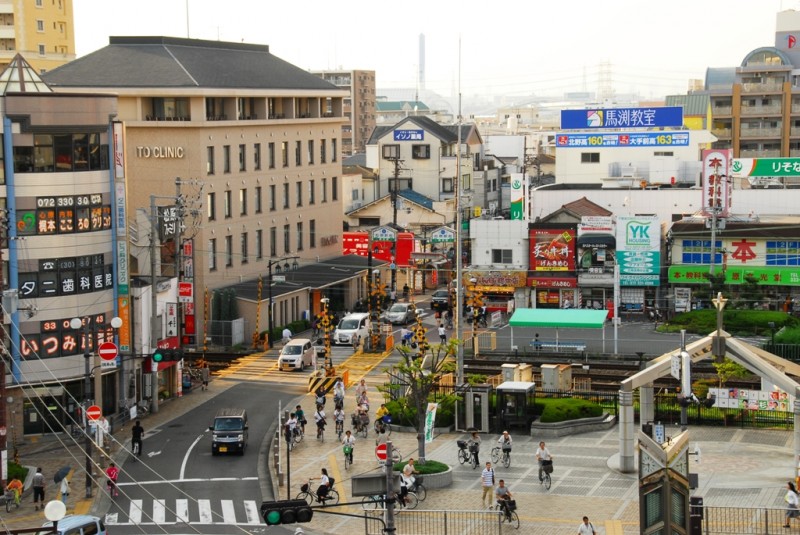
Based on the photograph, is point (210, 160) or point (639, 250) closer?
point (210, 160)

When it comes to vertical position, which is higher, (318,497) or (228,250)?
(228,250)

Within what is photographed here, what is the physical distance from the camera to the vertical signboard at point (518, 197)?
82250 millimetres

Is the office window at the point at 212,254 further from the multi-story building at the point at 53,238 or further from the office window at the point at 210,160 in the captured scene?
the multi-story building at the point at 53,238

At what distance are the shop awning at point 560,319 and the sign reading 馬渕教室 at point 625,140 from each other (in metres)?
40.4

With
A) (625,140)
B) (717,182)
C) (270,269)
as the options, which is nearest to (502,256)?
(717,182)

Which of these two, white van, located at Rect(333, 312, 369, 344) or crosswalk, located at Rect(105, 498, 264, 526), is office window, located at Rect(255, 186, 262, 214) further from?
Answer: crosswalk, located at Rect(105, 498, 264, 526)

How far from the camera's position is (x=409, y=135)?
106125 mm

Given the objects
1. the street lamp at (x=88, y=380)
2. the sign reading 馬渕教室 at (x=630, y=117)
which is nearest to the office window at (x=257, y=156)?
the street lamp at (x=88, y=380)

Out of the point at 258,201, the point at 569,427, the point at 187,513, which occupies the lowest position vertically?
the point at 187,513

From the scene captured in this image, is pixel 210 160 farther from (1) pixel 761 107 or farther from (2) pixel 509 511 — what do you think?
(1) pixel 761 107

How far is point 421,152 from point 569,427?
6037 cm

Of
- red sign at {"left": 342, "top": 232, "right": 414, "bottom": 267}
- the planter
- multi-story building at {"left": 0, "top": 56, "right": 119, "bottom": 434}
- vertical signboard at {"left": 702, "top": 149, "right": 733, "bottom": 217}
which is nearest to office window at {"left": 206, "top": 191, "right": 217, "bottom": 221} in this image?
red sign at {"left": 342, "top": 232, "right": 414, "bottom": 267}

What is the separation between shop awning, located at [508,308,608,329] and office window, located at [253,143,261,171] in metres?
20.8

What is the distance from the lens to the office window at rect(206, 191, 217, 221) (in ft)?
234
